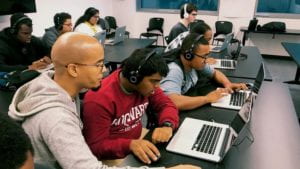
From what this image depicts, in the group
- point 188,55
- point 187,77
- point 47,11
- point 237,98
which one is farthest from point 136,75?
point 47,11

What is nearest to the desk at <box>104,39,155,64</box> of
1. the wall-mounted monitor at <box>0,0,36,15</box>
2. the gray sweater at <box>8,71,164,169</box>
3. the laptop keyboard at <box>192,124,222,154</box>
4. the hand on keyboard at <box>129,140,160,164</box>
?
the wall-mounted monitor at <box>0,0,36,15</box>

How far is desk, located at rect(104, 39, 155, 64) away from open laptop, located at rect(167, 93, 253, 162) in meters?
1.70

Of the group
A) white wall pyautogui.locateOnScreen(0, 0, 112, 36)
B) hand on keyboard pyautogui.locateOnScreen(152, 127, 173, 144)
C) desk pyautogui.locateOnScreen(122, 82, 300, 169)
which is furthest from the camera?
white wall pyautogui.locateOnScreen(0, 0, 112, 36)

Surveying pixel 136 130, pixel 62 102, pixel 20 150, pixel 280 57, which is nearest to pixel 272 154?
pixel 136 130

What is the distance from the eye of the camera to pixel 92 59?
41.6 inches

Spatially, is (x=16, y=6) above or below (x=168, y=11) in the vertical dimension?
above

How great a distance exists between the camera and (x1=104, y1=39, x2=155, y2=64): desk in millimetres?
3074

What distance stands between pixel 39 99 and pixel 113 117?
0.45 m

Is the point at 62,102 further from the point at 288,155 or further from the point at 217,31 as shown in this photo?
the point at 217,31

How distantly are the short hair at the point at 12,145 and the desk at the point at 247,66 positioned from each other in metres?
2.12

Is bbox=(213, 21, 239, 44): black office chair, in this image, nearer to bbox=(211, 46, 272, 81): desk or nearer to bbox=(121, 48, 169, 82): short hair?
bbox=(211, 46, 272, 81): desk

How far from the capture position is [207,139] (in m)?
1.28

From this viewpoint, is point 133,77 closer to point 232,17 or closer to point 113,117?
point 113,117

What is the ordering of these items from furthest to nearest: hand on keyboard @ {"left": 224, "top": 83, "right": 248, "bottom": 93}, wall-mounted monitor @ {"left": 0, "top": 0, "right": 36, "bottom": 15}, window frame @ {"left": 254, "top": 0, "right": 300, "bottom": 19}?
window frame @ {"left": 254, "top": 0, "right": 300, "bottom": 19}, wall-mounted monitor @ {"left": 0, "top": 0, "right": 36, "bottom": 15}, hand on keyboard @ {"left": 224, "top": 83, "right": 248, "bottom": 93}
